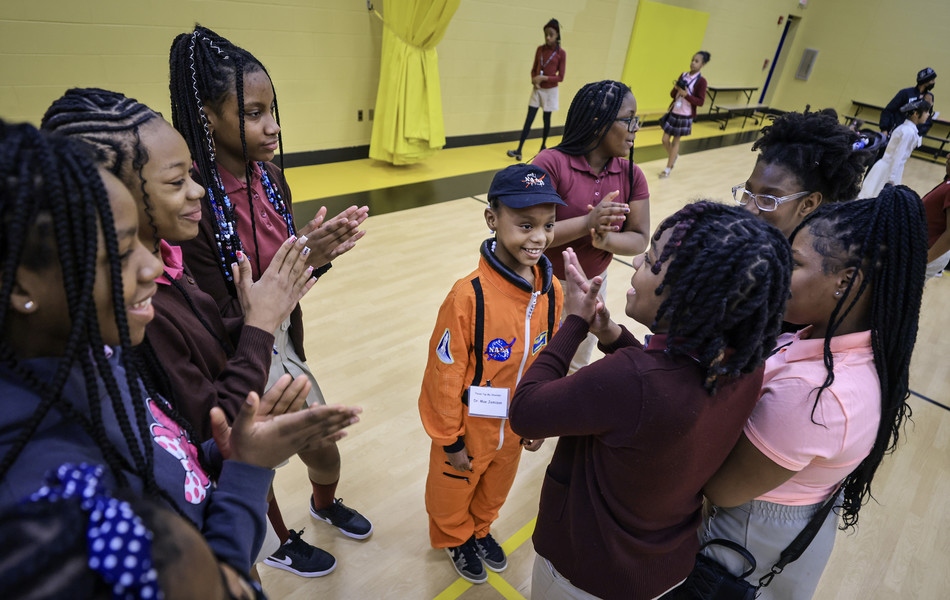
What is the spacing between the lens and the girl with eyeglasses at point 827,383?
1000mm

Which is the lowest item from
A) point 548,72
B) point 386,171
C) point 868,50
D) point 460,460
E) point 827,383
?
point 386,171

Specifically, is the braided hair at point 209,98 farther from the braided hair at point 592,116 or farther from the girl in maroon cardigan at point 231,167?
the braided hair at point 592,116

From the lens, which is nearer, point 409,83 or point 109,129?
point 109,129

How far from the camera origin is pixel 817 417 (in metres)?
0.98

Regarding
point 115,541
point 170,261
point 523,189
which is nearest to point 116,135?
point 170,261

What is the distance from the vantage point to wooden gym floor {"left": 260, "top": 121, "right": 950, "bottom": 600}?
1.89 meters

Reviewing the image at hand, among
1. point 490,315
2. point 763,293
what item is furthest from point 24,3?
point 763,293

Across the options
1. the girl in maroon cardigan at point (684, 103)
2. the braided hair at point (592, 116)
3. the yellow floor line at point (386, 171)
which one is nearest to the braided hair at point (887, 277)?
the braided hair at point (592, 116)

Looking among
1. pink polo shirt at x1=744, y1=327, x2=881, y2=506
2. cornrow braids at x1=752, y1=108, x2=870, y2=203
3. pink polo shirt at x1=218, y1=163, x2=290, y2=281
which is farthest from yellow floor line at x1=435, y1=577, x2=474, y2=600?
cornrow braids at x1=752, y1=108, x2=870, y2=203

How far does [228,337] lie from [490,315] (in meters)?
0.73

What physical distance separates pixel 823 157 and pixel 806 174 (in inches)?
3.1

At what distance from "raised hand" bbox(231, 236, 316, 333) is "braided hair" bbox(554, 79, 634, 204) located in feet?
4.26

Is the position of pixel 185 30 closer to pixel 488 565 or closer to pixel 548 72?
pixel 548 72

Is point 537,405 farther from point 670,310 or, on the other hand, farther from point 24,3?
point 24,3
